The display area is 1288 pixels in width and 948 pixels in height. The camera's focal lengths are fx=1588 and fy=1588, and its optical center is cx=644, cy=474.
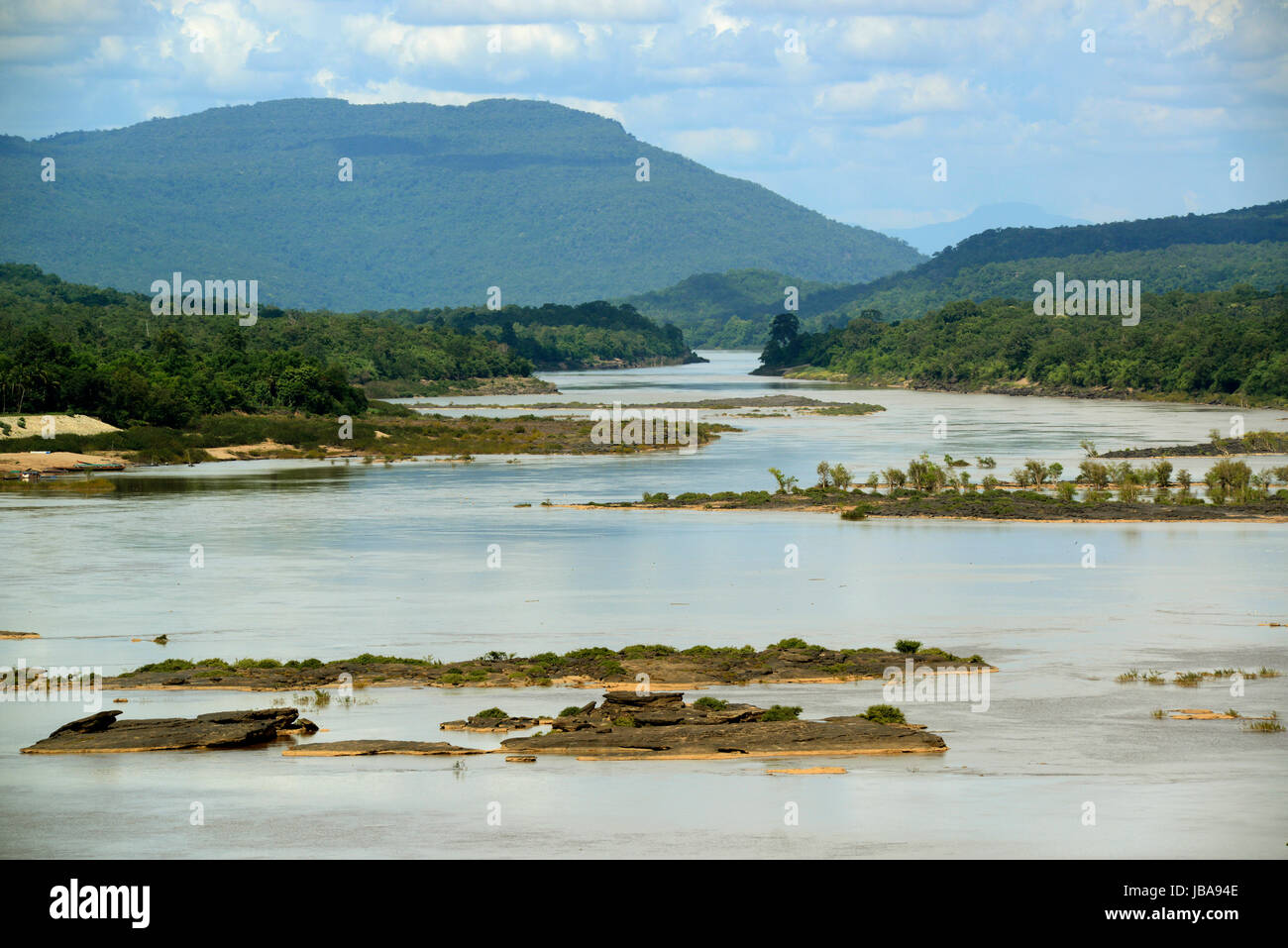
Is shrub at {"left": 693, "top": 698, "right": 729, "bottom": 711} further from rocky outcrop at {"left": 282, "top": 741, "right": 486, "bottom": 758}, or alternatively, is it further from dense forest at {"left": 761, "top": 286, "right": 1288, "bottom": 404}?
dense forest at {"left": 761, "top": 286, "right": 1288, "bottom": 404}

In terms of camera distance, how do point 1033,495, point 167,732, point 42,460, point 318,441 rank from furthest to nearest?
point 318,441 < point 42,460 < point 1033,495 < point 167,732

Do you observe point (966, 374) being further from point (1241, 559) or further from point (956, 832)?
point (956, 832)

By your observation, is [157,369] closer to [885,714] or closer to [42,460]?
[42,460]

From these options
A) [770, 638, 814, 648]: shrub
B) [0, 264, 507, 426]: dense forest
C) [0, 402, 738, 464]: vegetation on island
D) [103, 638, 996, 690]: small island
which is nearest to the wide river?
[103, 638, 996, 690]: small island

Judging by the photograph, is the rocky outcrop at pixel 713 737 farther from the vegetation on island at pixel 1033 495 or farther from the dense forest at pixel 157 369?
the dense forest at pixel 157 369

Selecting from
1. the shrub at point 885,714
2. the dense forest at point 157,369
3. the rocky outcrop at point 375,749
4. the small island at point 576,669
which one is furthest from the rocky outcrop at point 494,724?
the dense forest at point 157,369

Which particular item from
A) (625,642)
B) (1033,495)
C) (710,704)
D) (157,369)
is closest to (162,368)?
(157,369)
